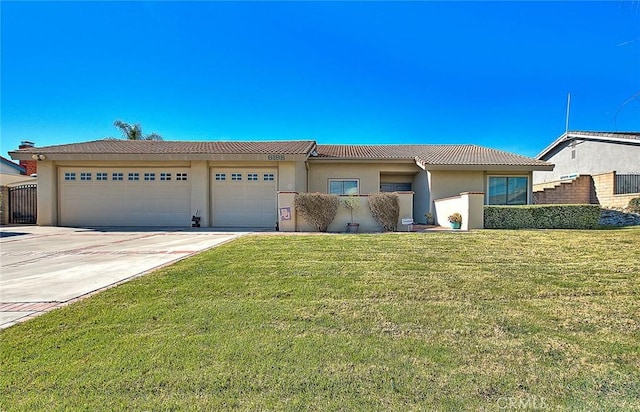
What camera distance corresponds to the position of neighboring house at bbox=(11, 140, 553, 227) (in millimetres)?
14430

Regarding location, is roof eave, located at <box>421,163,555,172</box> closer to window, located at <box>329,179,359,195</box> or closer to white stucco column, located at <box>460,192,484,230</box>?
white stucco column, located at <box>460,192,484,230</box>

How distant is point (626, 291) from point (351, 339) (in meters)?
4.17

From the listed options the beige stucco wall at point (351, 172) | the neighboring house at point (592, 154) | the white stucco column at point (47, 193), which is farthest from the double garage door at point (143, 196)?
the neighboring house at point (592, 154)

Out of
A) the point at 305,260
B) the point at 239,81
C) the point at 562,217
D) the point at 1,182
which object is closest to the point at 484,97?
the point at 562,217

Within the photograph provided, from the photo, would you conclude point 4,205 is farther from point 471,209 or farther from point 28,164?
point 471,209

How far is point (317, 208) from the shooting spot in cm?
1185

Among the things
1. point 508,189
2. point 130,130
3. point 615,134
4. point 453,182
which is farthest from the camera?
point 130,130

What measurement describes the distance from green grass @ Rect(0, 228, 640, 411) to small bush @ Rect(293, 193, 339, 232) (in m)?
6.65

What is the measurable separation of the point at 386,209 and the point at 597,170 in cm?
1851

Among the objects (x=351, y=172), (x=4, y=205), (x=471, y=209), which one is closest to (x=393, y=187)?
(x=351, y=172)

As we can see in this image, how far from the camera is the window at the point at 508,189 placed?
51.5 ft

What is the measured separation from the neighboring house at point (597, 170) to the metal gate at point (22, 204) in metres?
29.4

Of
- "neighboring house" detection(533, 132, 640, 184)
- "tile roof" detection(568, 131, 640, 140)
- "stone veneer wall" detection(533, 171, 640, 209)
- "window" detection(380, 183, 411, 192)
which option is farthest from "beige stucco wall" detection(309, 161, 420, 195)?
"tile roof" detection(568, 131, 640, 140)

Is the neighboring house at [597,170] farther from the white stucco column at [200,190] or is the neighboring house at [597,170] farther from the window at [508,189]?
the white stucco column at [200,190]
